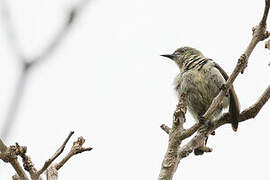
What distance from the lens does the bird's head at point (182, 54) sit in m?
7.41

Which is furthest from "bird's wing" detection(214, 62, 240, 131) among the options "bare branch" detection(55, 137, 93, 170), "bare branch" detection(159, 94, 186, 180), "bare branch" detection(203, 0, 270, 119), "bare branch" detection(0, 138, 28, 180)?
"bare branch" detection(0, 138, 28, 180)

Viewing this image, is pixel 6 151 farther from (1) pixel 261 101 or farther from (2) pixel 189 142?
(1) pixel 261 101

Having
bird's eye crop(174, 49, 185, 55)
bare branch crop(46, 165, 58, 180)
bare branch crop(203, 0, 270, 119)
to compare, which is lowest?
bare branch crop(46, 165, 58, 180)

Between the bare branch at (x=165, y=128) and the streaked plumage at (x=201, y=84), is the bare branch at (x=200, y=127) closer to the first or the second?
the bare branch at (x=165, y=128)

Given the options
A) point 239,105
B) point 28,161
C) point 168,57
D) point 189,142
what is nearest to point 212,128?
point 189,142

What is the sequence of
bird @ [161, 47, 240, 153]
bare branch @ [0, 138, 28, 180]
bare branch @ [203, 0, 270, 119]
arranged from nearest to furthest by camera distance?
1. bare branch @ [0, 138, 28, 180]
2. bare branch @ [203, 0, 270, 119]
3. bird @ [161, 47, 240, 153]

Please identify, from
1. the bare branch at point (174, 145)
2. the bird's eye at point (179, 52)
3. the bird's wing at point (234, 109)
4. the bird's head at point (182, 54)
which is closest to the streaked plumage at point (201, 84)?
the bird's wing at point (234, 109)

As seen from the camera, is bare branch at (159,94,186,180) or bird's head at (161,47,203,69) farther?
bird's head at (161,47,203,69)

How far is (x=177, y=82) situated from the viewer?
6348 millimetres

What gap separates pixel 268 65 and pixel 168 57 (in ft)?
14.2

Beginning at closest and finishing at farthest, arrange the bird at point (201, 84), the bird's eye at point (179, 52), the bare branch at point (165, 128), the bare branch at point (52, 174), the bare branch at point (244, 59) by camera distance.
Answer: the bare branch at point (52, 174)
the bare branch at point (244, 59)
the bare branch at point (165, 128)
the bird at point (201, 84)
the bird's eye at point (179, 52)

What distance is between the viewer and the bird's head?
7406mm

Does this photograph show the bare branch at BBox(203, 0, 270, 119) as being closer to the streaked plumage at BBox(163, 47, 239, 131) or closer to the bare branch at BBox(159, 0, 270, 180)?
the bare branch at BBox(159, 0, 270, 180)

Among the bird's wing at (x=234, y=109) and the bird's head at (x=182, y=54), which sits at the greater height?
the bird's head at (x=182, y=54)
